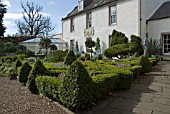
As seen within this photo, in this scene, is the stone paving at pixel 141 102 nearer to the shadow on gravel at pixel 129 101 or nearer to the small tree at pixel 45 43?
the shadow on gravel at pixel 129 101

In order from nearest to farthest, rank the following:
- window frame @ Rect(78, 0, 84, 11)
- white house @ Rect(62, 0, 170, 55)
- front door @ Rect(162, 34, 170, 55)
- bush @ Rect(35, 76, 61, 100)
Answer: bush @ Rect(35, 76, 61, 100) → front door @ Rect(162, 34, 170, 55) → white house @ Rect(62, 0, 170, 55) → window frame @ Rect(78, 0, 84, 11)

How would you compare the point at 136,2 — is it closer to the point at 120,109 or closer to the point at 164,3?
the point at 164,3

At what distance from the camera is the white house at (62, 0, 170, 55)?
18.2 meters


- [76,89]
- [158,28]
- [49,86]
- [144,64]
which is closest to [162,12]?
[158,28]

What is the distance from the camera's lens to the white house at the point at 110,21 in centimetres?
1823

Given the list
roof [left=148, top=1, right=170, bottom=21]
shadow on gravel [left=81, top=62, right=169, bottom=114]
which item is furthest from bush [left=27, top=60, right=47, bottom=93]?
roof [left=148, top=1, right=170, bottom=21]

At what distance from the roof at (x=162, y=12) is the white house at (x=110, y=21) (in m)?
0.26

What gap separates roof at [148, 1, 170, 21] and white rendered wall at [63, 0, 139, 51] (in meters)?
1.54

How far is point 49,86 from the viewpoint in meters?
5.71

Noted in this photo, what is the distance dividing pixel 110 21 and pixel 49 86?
16748 millimetres

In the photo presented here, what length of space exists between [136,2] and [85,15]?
8220 millimetres

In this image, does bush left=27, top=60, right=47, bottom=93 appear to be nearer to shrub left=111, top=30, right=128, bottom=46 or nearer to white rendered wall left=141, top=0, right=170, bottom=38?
shrub left=111, top=30, right=128, bottom=46

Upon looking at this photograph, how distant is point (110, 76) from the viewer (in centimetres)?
600

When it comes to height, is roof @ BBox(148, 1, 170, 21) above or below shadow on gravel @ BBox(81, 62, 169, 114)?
above
